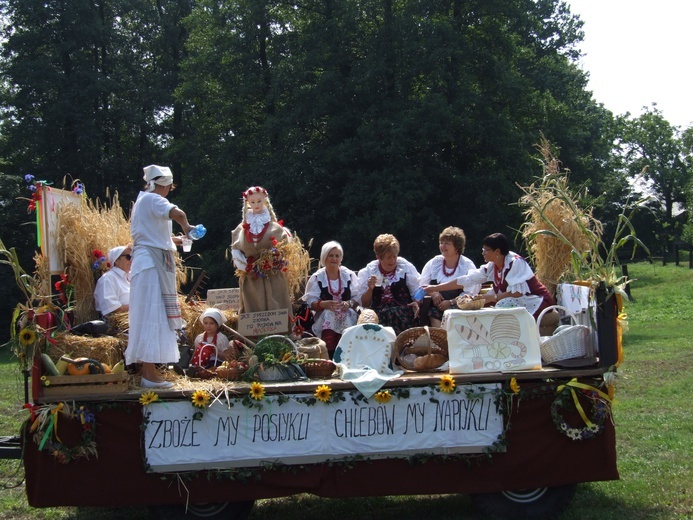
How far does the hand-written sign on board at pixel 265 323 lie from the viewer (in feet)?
19.6

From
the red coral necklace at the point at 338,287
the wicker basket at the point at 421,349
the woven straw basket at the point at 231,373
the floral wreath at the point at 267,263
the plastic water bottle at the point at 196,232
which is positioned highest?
the plastic water bottle at the point at 196,232

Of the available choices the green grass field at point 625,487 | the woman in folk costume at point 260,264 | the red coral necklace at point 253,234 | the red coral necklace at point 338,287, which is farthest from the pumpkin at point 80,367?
the red coral necklace at point 338,287

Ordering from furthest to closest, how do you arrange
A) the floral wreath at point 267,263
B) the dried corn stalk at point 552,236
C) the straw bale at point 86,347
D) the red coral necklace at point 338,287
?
the red coral necklace at point 338,287, the dried corn stalk at point 552,236, the floral wreath at point 267,263, the straw bale at point 86,347

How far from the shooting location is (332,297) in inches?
265

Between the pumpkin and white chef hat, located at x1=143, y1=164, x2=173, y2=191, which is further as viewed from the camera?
white chef hat, located at x1=143, y1=164, x2=173, y2=191

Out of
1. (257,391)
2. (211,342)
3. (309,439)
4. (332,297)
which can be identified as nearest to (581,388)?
(309,439)

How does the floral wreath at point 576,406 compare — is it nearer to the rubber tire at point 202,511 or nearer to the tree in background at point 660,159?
the rubber tire at point 202,511

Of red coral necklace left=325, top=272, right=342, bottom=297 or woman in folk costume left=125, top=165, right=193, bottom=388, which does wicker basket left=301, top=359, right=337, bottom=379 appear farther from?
red coral necklace left=325, top=272, right=342, bottom=297

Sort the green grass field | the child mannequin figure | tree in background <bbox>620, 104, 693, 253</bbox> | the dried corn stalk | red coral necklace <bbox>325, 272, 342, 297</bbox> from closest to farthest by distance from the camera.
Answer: the green grass field
the child mannequin figure
the dried corn stalk
red coral necklace <bbox>325, 272, 342, 297</bbox>
tree in background <bbox>620, 104, 693, 253</bbox>

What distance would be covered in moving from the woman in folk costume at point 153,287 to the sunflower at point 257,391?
56 cm

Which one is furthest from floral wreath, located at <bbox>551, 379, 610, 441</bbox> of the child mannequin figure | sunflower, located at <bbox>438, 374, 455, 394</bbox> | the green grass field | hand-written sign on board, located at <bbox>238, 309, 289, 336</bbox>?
the child mannequin figure

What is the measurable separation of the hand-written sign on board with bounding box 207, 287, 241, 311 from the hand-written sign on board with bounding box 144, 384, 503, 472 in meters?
2.25

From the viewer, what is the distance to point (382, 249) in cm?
664

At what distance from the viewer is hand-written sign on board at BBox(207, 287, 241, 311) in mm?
7026
